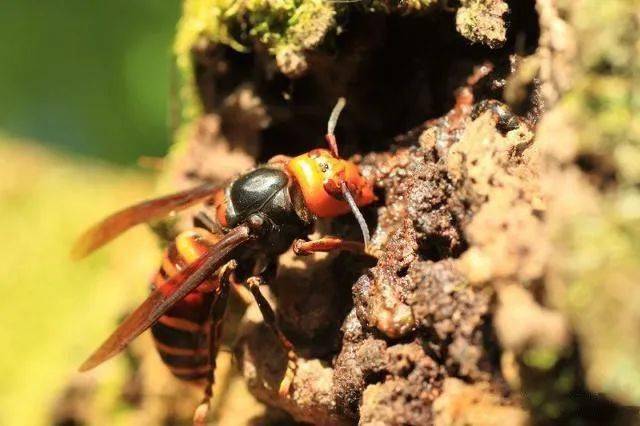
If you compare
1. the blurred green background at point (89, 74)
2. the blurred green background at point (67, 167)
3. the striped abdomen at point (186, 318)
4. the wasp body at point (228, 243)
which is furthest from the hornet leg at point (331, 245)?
the blurred green background at point (89, 74)

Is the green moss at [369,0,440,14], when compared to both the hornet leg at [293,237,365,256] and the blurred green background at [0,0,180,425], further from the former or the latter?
the blurred green background at [0,0,180,425]

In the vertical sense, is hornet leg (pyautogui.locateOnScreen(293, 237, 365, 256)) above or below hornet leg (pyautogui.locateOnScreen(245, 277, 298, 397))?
above

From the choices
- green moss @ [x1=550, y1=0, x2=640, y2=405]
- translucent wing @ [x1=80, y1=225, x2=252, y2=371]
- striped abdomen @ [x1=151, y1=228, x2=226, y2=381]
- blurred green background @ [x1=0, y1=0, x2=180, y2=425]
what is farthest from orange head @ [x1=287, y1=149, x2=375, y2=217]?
blurred green background @ [x1=0, y1=0, x2=180, y2=425]

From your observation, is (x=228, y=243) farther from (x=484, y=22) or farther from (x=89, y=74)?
(x=89, y=74)

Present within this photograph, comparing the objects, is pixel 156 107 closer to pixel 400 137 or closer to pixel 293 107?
pixel 293 107

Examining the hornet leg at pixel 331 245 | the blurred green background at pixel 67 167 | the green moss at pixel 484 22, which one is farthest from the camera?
the blurred green background at pixel 67 167

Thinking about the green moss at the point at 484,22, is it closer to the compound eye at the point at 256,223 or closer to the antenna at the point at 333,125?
the antenna at the point at 333,125

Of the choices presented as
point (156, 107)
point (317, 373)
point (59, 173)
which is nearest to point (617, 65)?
point (317, 373)
